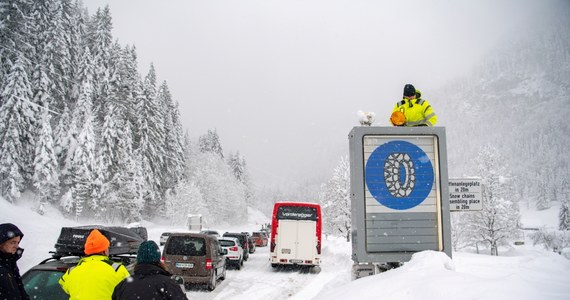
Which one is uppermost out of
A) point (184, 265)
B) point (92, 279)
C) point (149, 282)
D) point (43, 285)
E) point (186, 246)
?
point (149, 282)

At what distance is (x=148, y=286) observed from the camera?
350 cm

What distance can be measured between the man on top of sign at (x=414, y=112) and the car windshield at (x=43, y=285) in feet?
20.0

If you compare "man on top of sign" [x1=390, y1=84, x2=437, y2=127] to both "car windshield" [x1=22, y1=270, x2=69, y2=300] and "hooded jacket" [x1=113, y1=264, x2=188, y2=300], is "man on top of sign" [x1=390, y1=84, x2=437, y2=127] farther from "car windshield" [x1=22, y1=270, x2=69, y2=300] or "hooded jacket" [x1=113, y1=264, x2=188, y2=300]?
"car windshield" [x1=22, y1=270, x2=69, y2=300]

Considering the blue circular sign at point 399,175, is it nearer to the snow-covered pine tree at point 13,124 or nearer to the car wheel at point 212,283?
the car wheel at point 212,283

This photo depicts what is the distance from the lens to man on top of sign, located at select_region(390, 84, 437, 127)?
726 cm

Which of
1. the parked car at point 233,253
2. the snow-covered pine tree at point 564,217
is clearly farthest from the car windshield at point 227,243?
the snow-covered pine tree at point 564,217

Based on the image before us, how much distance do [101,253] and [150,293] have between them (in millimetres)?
1236

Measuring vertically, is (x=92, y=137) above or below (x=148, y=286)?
above

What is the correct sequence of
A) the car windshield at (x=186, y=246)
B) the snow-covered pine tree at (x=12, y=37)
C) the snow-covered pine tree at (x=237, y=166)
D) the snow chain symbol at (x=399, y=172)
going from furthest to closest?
the snow-covered pine tree at (x=237, y=166) → the snow-covered pine tree at (x=12, y=37) → the car windshield at (x=186, y=246) → the snow chain symbol at (x=399, y=172)

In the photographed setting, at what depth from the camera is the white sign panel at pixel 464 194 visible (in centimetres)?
711

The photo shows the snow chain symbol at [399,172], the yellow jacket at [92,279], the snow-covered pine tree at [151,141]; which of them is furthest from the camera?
the snow-covered pine tree at [151,141]

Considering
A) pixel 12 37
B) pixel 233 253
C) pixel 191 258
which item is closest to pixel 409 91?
pixel 191 258

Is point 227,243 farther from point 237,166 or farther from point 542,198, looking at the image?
point 542,198

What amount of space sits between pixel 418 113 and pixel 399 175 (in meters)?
1.16
